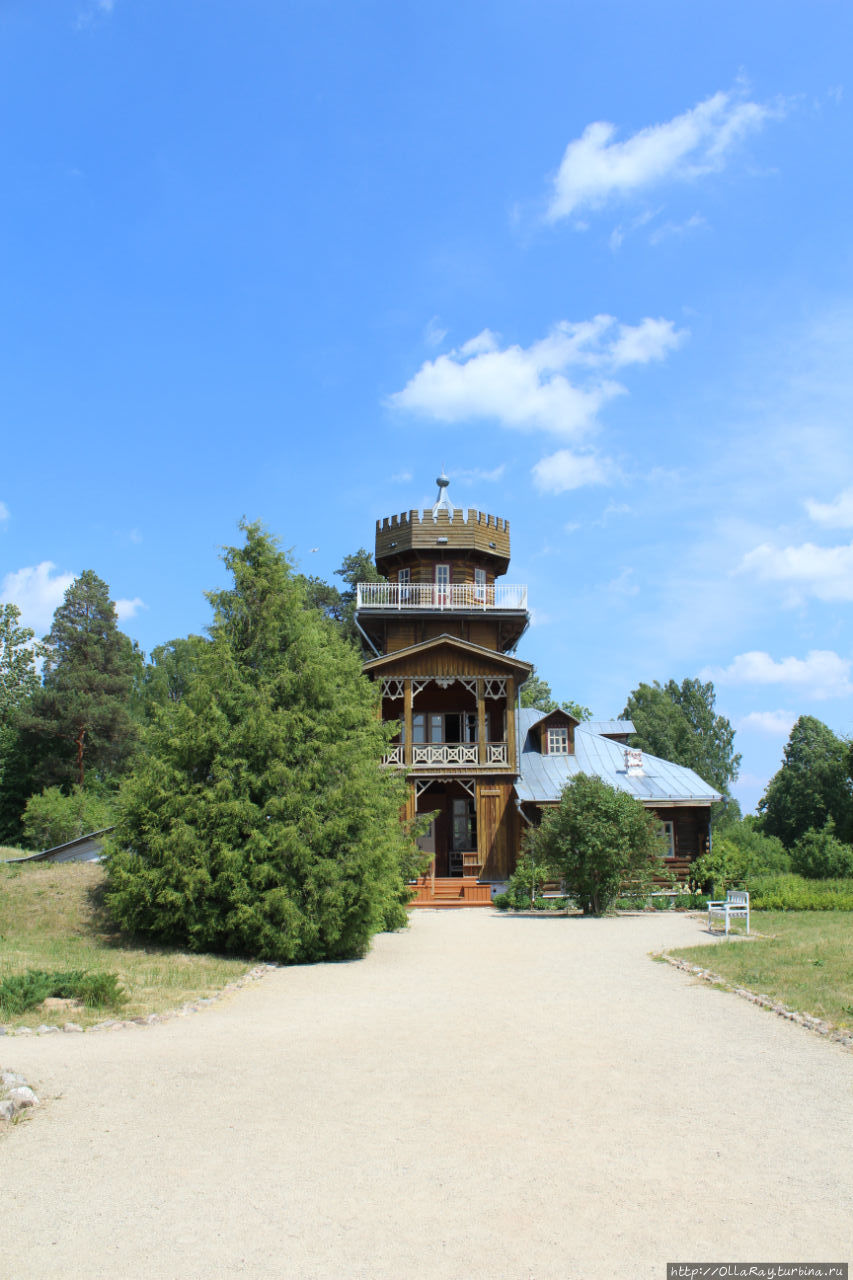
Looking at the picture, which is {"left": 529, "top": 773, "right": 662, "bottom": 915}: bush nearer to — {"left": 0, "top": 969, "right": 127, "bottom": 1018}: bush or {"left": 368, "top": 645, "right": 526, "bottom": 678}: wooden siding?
{"left": 368, "top": 645, "right": 526, "bottom": 678}: wooden siding

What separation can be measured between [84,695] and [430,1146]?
1743 inches

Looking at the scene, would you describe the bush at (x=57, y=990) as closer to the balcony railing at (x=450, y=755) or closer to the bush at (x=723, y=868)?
the balcony railing at (x=450, y=755)

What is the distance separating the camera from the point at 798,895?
26.0 meters

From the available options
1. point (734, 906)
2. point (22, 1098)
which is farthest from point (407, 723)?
point (22, 1098)

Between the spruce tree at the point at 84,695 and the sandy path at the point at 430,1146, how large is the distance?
127ft

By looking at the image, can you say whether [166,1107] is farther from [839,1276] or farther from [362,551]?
[362,551]

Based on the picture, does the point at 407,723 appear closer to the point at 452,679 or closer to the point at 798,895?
the point at 452,679

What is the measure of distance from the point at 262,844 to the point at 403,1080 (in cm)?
779

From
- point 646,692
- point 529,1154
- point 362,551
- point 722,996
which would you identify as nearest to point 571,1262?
point 529,1154

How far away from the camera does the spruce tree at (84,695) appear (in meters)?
46.9

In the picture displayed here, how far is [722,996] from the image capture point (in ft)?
40.3

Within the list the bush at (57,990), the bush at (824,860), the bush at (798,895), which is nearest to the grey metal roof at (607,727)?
the bush at (824,860)

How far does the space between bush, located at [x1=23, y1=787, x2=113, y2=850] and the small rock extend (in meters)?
33.2

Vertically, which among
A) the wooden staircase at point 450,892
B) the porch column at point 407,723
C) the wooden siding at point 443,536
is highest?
the wooden siding at point 443,536
